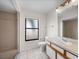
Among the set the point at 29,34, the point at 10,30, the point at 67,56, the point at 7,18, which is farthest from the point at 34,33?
the point at 67,56

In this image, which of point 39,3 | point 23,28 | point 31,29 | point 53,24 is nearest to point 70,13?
point 39,3

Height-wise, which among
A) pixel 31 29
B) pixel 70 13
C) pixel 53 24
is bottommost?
pixel 31 29

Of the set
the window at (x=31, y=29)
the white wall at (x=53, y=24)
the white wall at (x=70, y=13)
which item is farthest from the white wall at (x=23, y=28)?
the white wall at (x=70, y=13)

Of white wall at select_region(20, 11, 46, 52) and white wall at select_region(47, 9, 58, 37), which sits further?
white wall at select_region(20, 11, 46, 52)

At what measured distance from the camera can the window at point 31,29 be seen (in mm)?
5352

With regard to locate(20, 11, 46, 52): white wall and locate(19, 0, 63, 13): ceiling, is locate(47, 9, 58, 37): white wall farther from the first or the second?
locate(20, 11, 46, 52): white wall

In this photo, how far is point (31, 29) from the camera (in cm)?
556

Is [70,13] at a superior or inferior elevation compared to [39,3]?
inferior

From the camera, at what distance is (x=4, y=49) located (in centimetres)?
511

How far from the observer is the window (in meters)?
5.35

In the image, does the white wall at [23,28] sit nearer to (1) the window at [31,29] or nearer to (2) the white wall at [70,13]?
(1) the window at [31,29]

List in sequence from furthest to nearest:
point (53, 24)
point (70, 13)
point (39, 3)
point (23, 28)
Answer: point (23, 28)
point (53, 24)
point (39, 3)
point (70, 13)

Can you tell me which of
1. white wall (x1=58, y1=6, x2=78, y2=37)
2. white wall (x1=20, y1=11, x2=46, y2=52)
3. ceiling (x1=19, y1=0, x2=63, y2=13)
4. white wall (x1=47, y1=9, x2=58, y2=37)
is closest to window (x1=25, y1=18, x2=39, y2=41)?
white wall (x1=20, y1=11, x2=46, y2=52)

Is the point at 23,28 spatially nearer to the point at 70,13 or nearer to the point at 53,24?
the point at 53,24
